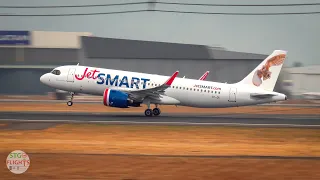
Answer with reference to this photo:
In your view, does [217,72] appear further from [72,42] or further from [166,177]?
[166,177]

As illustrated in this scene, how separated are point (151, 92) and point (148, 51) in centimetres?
4950

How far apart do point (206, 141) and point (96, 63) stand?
6386 cm

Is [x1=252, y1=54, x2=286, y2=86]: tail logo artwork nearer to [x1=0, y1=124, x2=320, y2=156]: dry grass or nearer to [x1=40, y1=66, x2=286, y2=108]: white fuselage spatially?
[x1=40, y1=66, x2=286, y2=108]: white fuselage

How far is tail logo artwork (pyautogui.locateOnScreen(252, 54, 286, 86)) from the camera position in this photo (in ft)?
138

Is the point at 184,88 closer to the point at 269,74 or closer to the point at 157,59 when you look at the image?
the point at 269,74

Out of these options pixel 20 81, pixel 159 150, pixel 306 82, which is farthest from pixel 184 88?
pixel 306 82

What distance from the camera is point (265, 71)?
1657 inches

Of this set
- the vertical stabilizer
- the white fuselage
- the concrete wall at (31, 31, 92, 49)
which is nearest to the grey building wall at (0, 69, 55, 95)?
the concrete wall at (31, 31, 92, 49)

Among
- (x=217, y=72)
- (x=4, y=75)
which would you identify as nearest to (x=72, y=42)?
(x=4, y=75)

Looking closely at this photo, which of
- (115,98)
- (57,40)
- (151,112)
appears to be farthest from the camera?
(57,40)

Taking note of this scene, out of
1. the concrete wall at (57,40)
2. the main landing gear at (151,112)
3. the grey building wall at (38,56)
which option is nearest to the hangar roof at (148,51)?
the grey building wall at (38,56)

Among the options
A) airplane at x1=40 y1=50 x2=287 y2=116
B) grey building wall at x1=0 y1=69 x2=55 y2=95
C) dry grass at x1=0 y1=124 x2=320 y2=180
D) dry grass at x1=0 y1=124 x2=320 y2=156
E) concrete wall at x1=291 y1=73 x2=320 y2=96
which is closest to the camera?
dry grass at x1=0 y1=124 x2=320 y2=180

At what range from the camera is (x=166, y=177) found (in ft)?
58.2

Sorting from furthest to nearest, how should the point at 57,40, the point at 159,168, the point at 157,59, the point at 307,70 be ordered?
the point at 307,70 → the point at 57,40 → the point at 157,59 → the point at 159,168
